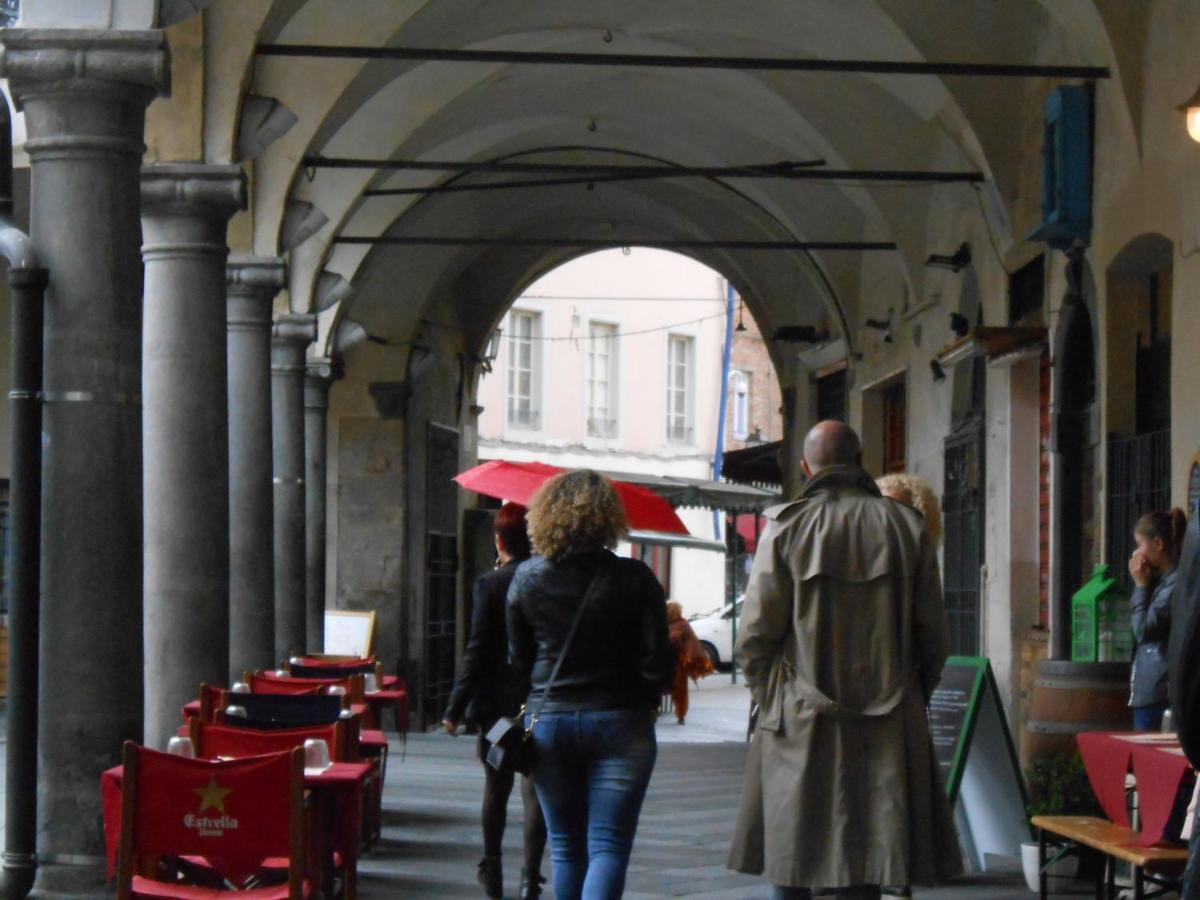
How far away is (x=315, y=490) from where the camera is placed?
64.1 feet

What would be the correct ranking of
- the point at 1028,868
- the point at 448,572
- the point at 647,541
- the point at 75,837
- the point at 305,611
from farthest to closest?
the point at 647,541
the point at 448,572
the point at 305,611
the point at 1028,868
the point at 75,837

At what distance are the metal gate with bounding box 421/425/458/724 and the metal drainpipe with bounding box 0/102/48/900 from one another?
14261 mm

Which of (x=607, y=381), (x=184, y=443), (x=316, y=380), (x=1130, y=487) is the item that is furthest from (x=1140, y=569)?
(x=607, y=381)

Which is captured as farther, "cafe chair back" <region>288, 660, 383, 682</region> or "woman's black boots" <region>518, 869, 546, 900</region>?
"cafe chair back" <region>288, 660, 383, 682</region>

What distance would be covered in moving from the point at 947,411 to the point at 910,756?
10.7 metres

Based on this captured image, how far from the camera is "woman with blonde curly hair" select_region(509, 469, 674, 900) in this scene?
5.76m

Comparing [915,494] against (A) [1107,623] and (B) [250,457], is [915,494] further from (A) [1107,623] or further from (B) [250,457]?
(B) [250,457]

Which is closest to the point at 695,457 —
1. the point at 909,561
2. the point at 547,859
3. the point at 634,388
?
the point at 634,388

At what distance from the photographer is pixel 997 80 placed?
13742 mm

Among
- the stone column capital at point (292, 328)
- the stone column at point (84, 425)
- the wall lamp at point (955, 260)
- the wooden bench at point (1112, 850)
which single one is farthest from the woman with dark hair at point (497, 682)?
the stone column capital at point (292, 328)

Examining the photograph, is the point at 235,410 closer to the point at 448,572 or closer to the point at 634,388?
the point at 448,572

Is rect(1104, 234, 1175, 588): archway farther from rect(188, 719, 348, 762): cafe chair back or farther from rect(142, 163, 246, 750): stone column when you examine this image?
rect(188, 719, 348, 762): cafe chair back

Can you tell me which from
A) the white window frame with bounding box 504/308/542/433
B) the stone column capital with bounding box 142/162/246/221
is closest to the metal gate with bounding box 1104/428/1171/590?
the stone column capital with bounding box 142/162/246/221

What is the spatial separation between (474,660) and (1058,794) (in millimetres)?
2587
